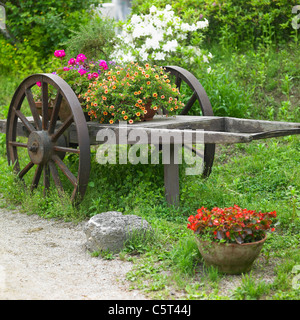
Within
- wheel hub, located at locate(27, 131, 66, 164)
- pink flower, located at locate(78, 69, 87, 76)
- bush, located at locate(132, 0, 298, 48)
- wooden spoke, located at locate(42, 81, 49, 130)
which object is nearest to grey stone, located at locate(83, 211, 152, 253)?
wheel hub, located at locate(27, 131, 66, 164)

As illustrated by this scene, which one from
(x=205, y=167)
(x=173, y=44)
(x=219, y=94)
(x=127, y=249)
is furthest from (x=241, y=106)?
(x=127, y=249)

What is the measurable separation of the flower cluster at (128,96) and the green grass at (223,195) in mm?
639

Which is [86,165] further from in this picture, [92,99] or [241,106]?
[241,106]

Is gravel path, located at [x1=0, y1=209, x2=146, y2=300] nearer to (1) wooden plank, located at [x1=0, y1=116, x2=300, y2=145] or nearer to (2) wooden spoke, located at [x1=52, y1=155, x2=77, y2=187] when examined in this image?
(2) wooden spoke, located at [x1=52, y1=155, x2=77, y2=187]

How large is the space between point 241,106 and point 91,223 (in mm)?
3684

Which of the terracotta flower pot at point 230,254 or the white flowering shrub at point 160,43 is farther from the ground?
the white flowering shrub at point 160,43

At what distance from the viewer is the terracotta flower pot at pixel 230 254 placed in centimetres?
331

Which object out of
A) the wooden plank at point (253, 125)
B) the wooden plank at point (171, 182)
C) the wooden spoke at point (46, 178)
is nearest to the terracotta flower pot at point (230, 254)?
the wooden plank at point (171, 182)

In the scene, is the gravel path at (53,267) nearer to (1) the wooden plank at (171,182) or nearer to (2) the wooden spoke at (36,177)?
(2) the wooden spoke at (36,177)

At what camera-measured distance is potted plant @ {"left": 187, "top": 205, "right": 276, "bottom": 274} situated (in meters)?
3.30

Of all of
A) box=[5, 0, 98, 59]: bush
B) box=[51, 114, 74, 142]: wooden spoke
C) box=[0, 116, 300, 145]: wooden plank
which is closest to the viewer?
box=[0, 116, 300, 145]: wooden plank

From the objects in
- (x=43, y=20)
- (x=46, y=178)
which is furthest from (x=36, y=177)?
(x=43, y=20)

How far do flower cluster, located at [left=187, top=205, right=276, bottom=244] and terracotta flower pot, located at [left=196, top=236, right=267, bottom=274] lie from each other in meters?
0.05

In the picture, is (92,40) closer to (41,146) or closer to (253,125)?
(41,146)
